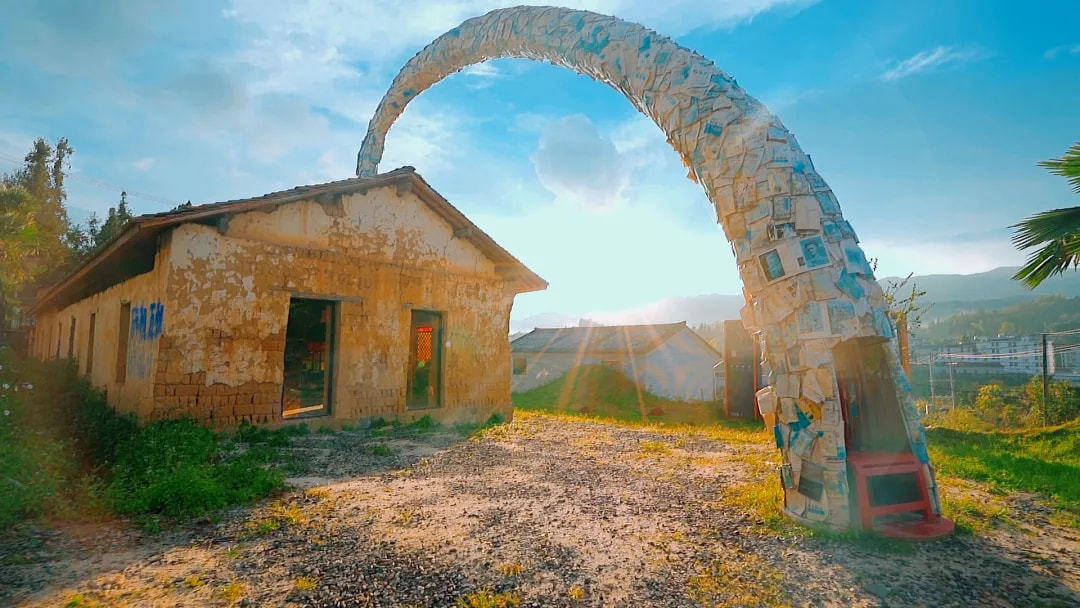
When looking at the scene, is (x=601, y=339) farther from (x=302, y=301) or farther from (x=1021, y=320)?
(x=1021, y=320)

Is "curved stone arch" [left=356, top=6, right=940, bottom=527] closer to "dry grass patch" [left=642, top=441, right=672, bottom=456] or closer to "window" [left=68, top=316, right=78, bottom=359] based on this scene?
"dry grass patch" [left=642, top=441, right=672, bottom=456]

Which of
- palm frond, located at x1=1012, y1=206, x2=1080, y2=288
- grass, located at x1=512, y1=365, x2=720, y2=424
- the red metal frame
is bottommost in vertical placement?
grass, located at x1=512, y1=365, x2=720, y2=424

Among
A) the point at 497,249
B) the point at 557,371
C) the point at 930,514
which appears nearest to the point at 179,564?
the point at 930,514

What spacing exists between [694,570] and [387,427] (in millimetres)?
6992

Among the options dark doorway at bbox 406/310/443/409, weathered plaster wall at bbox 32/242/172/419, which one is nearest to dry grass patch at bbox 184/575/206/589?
weathered plaster wall at bbox 32/242/172/419

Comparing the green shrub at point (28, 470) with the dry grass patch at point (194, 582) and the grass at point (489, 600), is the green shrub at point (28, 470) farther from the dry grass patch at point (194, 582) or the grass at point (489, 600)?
the grass at point (489, 600)

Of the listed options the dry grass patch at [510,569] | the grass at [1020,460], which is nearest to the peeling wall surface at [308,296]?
the dry grass patch at [510,569]

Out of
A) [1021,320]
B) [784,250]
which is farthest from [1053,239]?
[1021,320]

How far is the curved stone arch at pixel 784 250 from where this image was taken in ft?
11.9

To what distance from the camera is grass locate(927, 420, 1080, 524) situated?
4.75 meters

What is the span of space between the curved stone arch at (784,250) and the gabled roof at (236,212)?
5.65 meters

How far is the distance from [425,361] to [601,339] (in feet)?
42.1

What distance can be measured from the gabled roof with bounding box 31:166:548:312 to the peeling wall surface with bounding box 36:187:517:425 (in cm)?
19

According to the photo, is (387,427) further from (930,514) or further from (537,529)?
(930,514)
